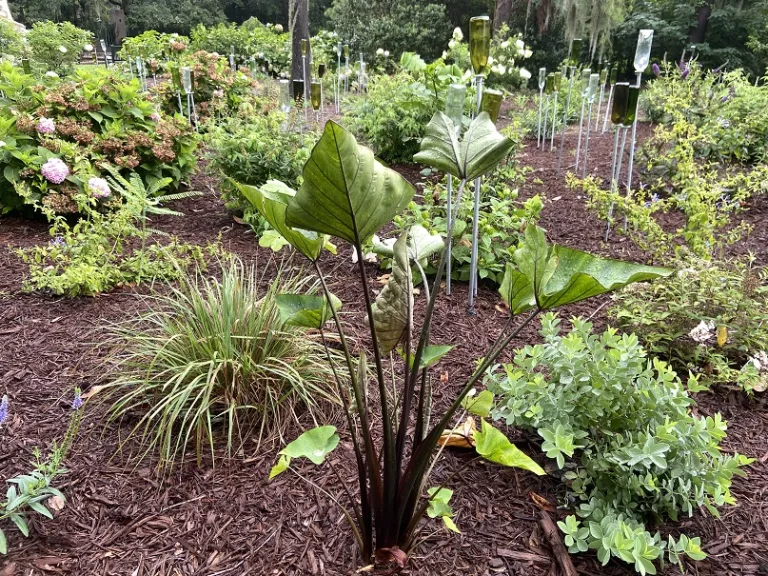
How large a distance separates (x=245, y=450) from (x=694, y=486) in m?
1.29

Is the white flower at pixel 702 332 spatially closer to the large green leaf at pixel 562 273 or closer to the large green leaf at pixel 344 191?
the large green leaf at pixel 562 273

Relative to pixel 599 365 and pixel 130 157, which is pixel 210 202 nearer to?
pixel 130 157

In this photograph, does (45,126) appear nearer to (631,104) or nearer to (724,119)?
(631,104)

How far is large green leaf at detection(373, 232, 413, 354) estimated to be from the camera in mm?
1145

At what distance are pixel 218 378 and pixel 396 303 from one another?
3.04 ft

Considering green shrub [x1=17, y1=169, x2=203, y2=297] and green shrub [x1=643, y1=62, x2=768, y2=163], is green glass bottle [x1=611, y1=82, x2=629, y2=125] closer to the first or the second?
green shrub [x1=643, y1=62, x2=768, y2=163]

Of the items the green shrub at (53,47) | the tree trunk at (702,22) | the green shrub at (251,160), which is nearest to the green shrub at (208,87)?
the green shrub at (251,160)

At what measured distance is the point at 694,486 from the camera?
1474 millimetres

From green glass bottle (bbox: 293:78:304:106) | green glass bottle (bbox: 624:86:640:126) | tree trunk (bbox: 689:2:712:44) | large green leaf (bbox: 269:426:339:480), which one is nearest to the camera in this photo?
large green leaf (bbox: 269:426:339:480)

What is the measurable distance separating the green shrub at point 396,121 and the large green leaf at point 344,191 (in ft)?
13.1

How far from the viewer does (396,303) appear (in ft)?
4.00

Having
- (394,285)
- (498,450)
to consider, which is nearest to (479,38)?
(394,285)

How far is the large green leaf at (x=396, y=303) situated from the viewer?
3.76 feet

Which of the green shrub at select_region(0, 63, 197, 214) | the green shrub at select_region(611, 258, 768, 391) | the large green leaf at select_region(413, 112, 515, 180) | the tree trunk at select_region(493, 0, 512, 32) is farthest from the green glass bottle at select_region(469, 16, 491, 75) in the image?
the tree trunk at select_region(493, 0, 512, 32)
